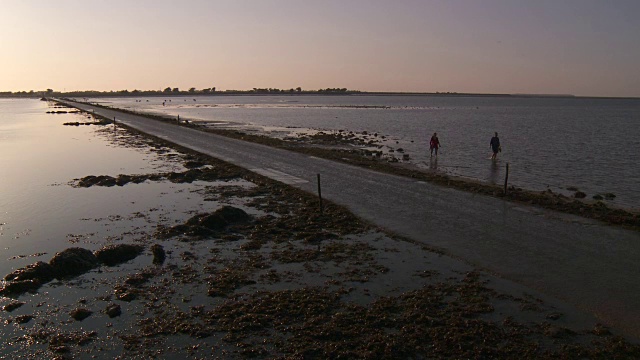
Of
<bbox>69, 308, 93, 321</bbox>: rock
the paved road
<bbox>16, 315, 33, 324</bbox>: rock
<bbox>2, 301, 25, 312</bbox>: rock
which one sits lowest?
<bbox>2, 301, 25, 312</bbox>: rock

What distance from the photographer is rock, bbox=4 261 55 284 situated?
1253 cm

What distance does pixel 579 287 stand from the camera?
11570 mm

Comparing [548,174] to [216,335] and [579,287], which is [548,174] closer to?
[579,287]

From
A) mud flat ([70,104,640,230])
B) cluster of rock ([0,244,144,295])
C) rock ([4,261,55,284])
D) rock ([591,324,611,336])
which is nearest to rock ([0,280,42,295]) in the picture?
cluster of rock ([0,244,144,295])

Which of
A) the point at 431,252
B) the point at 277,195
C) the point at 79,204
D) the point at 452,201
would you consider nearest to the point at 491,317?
the point at 431,252

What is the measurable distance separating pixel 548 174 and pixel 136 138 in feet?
128

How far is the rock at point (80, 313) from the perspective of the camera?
10.4 m

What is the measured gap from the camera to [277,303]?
10.9 m

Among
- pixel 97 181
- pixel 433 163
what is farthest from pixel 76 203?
pixel 433 163

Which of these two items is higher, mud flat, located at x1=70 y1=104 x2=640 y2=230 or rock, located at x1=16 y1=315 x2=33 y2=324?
mud flat, located at x1=70 y1=104 x2=640 y2=230

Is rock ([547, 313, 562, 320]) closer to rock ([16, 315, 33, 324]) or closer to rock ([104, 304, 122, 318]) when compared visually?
rock ([104, 304, 122, 318])

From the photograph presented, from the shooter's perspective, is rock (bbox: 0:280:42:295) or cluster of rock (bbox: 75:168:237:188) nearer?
rock (bbox: 0:280:42:295)

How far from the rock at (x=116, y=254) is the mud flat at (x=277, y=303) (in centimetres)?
3

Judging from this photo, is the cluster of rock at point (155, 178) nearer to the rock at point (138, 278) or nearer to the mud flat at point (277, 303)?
the mud flat at point (277, 303)
